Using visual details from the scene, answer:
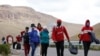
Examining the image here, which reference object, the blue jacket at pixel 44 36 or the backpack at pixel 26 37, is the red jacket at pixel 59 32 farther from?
the backpack at pixel 26 37

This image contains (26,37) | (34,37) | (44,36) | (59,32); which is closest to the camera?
(59,32)

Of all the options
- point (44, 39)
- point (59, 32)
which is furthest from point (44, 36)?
point (59, 32)

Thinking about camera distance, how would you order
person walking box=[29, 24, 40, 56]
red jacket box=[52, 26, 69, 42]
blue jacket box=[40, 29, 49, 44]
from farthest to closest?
1. person walking box=[29, 24, 40, 56]
2. blue jacket box=[40, 29, 49, 44]
3. red jacket box=[52, 26, 69, 42]

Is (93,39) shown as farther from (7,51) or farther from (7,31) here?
(7,31)

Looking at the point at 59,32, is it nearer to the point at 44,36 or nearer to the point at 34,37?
the point at 44,36

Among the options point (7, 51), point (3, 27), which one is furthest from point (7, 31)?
point (7, 51)

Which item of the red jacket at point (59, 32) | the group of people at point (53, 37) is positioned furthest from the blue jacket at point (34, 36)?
the red jacket at point (59, 32)

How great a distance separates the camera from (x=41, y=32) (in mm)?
22672

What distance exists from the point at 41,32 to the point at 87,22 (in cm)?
293

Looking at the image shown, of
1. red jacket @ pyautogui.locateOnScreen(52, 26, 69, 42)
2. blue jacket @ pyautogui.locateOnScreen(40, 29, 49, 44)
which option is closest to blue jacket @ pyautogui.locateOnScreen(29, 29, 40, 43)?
blue jacket @ pyautogui.locateOnScreen(40, 29, 49, 44)

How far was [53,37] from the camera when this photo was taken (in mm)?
20203

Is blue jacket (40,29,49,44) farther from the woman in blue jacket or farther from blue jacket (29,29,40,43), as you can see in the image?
blue jacket (29,29,40,43)

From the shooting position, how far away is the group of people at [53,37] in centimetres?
1995

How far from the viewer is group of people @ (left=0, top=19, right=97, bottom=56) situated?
786 inches
